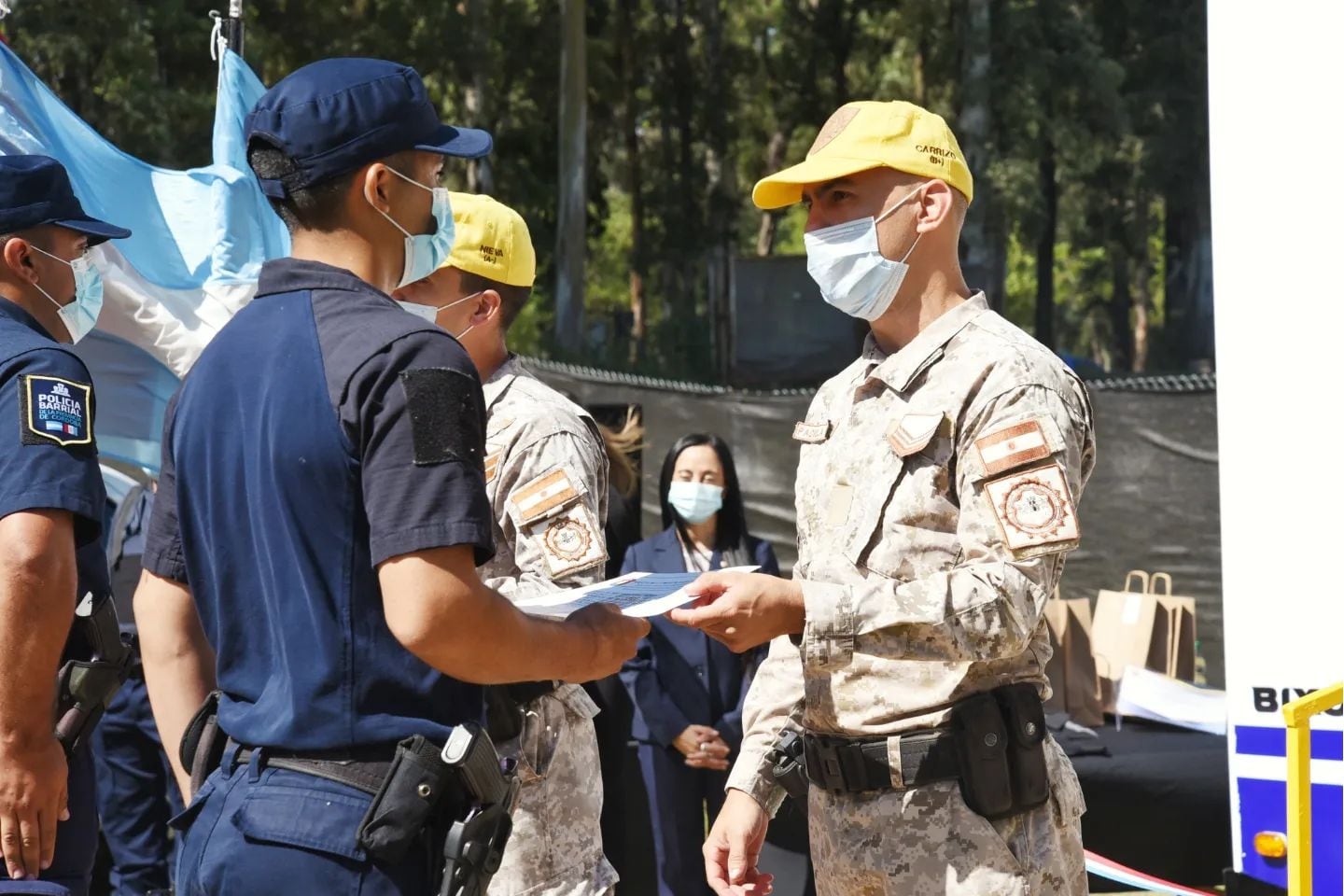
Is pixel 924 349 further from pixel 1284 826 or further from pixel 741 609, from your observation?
pixel 1284 826

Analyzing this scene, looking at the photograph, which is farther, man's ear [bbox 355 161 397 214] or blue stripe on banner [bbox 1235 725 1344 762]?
blue stripe on banner [bbox 1235 725 1344 762]

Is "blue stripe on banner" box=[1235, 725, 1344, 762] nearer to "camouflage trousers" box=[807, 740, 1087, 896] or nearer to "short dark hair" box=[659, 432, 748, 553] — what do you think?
"camouflage trousers" box=[807, 740, 1087, 896]

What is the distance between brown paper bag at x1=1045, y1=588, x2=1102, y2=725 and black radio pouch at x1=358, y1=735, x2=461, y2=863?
5248mm

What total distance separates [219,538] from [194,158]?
18.5 meters

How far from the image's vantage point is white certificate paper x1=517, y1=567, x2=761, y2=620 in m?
2.42

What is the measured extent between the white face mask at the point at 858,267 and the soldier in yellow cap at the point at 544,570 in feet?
2.42

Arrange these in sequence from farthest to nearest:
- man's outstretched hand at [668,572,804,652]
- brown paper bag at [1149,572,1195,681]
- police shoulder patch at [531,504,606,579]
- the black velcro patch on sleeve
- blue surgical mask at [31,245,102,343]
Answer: brown paper bag at [1149,572,1195,681] < blue surgical mask at [31,245,102,343] < police shoulder patch at [531,504,606,579] < man's outstretched hand at [668,572,804,652] < the black velcro patch on sleeve

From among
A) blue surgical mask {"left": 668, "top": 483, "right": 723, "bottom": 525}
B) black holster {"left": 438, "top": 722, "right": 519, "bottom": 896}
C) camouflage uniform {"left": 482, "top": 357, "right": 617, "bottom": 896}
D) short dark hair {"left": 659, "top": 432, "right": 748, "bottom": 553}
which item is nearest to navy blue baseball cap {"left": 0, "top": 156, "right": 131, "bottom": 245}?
camouflage uniform {"left": 482, "top": 357, "right": 617, "bottom": 896}

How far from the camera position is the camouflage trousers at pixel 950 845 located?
271cm

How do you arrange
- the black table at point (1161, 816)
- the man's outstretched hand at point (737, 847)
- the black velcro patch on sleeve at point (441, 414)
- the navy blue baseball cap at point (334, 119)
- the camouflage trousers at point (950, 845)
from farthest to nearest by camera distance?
the black table at point (1161, 816), the man's outstretched hand at point (737, 847), the camouflage trousers at point (950, 845), the navy blue baseball cap at point (334, 119), the black velcro patch on sleeve at point (441, 414)

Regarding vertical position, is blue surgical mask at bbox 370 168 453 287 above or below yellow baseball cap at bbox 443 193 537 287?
below

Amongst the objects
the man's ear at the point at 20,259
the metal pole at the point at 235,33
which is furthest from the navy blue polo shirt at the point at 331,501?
the metal pole at the point at 235,33

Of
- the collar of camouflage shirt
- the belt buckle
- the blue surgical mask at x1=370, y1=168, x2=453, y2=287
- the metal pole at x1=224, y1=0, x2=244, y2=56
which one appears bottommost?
the belt buckle

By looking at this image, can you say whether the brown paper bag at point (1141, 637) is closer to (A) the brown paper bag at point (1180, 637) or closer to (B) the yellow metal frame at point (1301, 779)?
(A) the brown paper bag at point (1180, 637)
